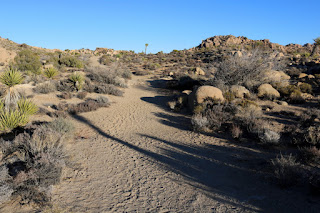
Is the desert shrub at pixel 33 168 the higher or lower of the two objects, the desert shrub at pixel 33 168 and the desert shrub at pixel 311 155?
the lower

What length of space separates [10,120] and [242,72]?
14.0m

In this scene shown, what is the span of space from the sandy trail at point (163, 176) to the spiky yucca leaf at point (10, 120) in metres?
2.22

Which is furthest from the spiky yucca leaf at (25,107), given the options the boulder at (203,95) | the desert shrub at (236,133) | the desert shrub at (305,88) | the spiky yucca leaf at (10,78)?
the desert shrub at (305,88)

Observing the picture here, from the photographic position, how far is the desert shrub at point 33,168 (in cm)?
377

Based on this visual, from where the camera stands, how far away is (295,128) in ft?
23.3

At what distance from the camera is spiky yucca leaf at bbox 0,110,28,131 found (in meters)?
6.98

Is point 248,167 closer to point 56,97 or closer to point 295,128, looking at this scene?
point 295,128

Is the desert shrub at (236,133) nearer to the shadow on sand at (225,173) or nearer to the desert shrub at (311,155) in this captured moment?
the shadow on sand at (225,173)

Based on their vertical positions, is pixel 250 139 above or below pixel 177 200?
above

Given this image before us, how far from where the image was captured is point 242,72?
14078mm

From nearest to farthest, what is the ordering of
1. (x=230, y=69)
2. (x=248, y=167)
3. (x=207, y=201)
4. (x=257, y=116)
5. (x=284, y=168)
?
1. (x=207, y=201)
2. (x=284, y=168)
3. (x=248, y=167)
4. (x=257, y=116)
5. (x=230, y=69)

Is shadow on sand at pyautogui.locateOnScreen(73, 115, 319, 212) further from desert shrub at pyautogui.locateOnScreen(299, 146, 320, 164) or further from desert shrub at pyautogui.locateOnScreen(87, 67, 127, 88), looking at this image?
desert shrub at pyautogui.locateOnScreen(87, 67, 127, 88)

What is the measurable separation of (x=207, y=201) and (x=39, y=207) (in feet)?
10.9

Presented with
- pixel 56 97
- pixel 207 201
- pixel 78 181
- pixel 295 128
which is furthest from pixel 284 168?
pixel 56 97
